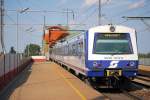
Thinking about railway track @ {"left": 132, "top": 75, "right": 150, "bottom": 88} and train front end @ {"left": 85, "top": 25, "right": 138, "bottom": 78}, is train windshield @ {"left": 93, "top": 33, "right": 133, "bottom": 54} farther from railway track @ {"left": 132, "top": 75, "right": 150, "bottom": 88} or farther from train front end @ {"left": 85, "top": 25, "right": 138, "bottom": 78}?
railway track @ {"left": 132, "top": 75, "right": 150, "bottom": 88}

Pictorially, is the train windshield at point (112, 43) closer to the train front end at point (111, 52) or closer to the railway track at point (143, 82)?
the train front end at point (111, 52)

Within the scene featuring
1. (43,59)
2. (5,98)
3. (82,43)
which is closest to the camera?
(5,98)

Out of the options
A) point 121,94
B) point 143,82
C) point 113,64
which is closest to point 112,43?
point 113,64

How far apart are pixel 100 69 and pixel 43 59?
67.5 m

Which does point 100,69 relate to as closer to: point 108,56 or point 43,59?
point 108,56

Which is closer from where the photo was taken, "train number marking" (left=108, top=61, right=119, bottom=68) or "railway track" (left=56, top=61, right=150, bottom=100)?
"railway track" (left=56, top=61, right=150, bottom=100)

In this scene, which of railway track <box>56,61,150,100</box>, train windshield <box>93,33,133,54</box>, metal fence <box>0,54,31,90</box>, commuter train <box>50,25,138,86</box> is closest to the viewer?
railway track <box>56,61,150,100</box>

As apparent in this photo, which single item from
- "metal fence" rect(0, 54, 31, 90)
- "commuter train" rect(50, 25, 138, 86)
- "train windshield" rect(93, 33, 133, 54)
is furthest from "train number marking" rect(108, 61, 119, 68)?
"metal fence" rect(0, 54, 31, 90)

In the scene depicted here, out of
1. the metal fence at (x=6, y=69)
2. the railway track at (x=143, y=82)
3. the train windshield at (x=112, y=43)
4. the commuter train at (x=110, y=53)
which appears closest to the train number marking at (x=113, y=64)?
the commuter train at (x=110, y=53)

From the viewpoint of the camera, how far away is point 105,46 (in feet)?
66.1

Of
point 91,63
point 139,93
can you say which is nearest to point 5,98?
point 91,63

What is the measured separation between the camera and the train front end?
778 inches

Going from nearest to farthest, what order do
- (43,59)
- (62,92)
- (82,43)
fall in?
(62,92) → (82,43) → (43,59)

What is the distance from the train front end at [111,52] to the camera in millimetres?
19766
